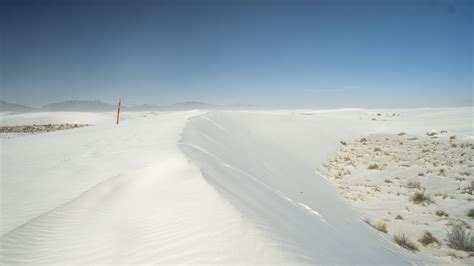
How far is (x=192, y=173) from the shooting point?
17.0 feet

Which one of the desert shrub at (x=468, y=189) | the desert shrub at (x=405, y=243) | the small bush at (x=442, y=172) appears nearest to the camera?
the desert shrub at (x=405, y=243)

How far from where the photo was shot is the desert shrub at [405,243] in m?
5.51

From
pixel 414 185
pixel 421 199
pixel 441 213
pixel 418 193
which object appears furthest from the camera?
pixel 414 185

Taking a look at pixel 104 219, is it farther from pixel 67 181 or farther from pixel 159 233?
pixel 67 181

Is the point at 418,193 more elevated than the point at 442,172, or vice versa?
the point at 442,172

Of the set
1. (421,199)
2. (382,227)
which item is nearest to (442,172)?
(421,199)

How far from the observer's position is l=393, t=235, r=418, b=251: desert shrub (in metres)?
5.51

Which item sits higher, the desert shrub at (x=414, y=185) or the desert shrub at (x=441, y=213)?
the desert shrub at (x=414, y=185)

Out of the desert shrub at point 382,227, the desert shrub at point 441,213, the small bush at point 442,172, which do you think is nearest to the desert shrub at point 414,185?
the small bush at point 442,172

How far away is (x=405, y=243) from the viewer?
561 cm

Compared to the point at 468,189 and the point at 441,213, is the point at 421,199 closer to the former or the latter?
the point at 441,213

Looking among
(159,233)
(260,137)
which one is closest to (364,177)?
(260,137)

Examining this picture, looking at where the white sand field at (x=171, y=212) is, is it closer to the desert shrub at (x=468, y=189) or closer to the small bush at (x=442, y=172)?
the desert shrub at (x=468, y=189)

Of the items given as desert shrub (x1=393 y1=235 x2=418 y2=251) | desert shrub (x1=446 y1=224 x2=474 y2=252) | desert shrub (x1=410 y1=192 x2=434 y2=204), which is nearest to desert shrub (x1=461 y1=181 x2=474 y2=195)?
desert shrub (x1=410 y1=192 x2=434 y2=204)
